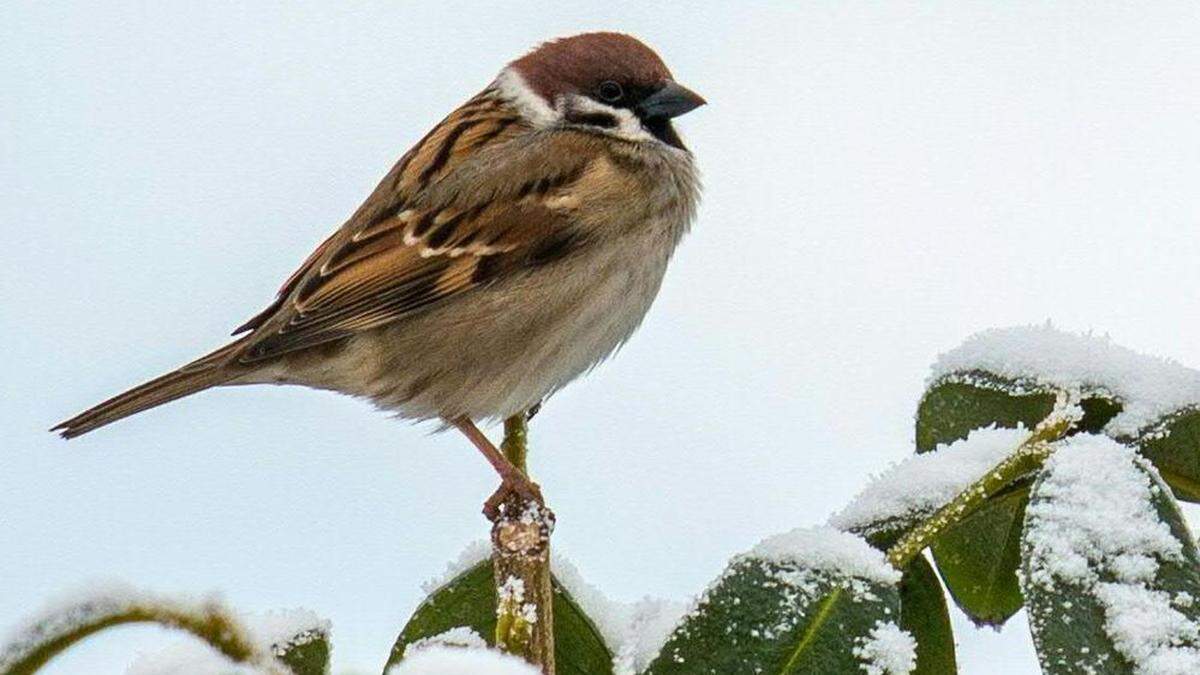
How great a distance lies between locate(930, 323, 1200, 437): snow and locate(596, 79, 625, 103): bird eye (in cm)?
212

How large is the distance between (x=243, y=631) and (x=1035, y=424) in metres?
0.86

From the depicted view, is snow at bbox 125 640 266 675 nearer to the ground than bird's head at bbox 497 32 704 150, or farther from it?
nearer to the ground

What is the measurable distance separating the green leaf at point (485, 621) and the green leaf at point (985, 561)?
1.00 ft

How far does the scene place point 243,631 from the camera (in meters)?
0.75

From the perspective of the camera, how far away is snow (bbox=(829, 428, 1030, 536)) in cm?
128

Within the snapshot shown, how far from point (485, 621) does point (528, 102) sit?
219 cm

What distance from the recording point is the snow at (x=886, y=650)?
46.0 inches

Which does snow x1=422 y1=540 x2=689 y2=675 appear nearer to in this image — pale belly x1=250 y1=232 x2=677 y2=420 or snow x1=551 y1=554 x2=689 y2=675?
snow x1=551 y1=554 x2=689 y2=675

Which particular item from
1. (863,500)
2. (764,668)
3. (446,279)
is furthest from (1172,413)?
(446,279)

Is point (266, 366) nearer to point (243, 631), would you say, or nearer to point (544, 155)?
point (544, 155)

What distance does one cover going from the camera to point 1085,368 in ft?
4.45

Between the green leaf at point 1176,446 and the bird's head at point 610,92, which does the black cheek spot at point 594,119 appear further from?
the green leaf at point 1176,446

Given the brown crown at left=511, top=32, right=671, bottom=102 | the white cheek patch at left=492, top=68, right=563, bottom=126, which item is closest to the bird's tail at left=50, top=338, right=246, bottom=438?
the white cheek patch at left=492, top=68, right=563, bottom=126

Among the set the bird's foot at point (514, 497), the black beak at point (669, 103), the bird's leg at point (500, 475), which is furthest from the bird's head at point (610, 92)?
the bird's foot at point (514, 497)
